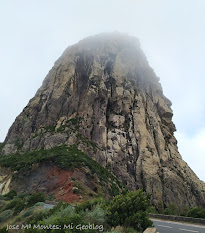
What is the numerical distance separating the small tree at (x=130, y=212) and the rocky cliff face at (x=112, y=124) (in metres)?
31.2

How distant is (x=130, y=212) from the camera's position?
339 inches

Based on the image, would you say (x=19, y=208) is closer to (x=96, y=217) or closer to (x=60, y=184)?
(x=96, y=217)

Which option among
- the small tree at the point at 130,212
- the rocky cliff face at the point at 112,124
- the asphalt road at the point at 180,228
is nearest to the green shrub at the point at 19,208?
the small tree at the point at 130,212

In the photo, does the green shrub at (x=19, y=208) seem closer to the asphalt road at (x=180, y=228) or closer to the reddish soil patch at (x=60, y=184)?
the reddish soil patch at (x=60, y=184)

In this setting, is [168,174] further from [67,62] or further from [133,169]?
[67,62]

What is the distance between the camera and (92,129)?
47781 millimetres

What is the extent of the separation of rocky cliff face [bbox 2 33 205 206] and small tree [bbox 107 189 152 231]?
103ft

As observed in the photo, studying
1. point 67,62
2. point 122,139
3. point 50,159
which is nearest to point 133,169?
point 122,139

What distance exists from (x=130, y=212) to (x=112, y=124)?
41123 millimetres

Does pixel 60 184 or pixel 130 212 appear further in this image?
pixel 60 184

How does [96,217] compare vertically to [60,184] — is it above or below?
below

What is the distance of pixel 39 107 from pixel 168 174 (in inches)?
1492

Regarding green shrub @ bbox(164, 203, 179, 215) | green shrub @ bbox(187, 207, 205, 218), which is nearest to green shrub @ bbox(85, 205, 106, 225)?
green shrub @ bbox(187, 207, 205, 218)

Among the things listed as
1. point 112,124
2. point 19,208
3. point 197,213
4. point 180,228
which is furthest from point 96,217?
point 112,124
